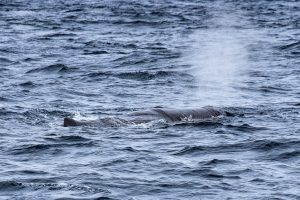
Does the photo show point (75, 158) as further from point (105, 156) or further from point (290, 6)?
point (290, 6)

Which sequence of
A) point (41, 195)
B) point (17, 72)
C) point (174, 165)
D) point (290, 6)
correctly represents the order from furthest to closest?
point (290, 6) → point (17, 72) → point (174, 165) → point (41, 195)

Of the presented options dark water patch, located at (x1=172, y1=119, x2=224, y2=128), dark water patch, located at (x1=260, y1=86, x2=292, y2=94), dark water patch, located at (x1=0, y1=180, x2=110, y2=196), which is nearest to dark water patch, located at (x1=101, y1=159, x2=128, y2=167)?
dark water patch, located at (x1=0, y1=180, x2=110, y2=196)

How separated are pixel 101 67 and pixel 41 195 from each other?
71.8 ft

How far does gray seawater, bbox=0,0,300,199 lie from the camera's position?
18875 mm

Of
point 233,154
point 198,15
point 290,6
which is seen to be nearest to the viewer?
point 233,154

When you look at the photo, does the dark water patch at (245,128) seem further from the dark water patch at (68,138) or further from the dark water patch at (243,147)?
the dark water patch at (68,138)

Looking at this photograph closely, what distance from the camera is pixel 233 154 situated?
2164 centimetres

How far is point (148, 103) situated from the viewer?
29.5 metres

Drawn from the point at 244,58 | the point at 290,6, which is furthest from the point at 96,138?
the point at 290,6

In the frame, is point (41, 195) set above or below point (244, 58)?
above

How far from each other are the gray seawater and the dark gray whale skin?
332 mm

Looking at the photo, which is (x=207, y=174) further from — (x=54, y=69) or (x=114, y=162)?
(x=54, y=69)

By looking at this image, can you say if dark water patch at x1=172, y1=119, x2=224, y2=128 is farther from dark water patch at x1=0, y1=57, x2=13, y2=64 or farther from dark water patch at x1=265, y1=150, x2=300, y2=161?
dark water patch at x1=0, y1=57, x2=13, y2=64

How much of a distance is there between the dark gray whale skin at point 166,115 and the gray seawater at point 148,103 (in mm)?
332
